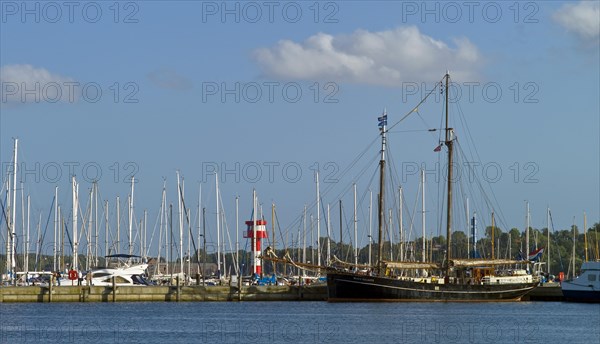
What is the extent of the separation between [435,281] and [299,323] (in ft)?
89.3

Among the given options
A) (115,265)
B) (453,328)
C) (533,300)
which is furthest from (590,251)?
(453,328)

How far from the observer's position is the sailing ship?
103812mm

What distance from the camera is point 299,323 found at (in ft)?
276

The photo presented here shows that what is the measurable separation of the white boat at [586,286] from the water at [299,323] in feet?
3.84

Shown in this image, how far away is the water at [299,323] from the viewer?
242ft

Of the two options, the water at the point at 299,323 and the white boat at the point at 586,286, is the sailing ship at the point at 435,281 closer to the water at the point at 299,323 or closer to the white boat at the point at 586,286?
the water at the point at 299,323

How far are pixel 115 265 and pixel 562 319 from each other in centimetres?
5252

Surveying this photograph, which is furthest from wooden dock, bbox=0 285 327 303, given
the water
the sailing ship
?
the sailing ship

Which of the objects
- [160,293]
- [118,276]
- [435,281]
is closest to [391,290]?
[435,281]

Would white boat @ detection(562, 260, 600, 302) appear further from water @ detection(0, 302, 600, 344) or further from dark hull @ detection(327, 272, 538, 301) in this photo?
dark hull @ detection(327, 272, 538, 301)

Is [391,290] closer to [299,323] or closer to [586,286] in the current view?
[586,286]

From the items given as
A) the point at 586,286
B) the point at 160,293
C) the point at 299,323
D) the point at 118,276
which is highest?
the point at 118,276

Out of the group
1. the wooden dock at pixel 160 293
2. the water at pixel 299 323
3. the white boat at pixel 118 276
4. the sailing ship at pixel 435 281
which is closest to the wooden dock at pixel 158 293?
the wooden dock at pixel 160 293

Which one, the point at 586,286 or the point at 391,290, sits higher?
the point at 586,286
